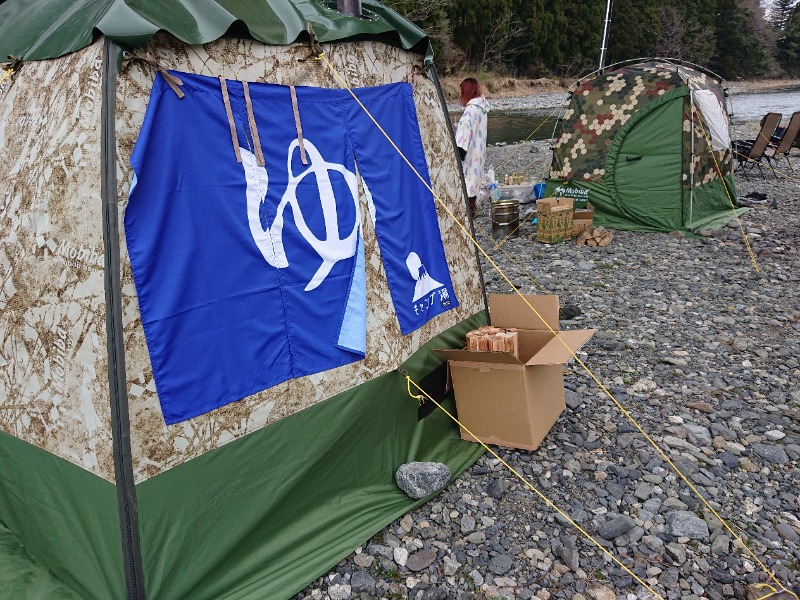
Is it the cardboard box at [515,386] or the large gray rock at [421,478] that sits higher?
the cardboard box at [515,386]

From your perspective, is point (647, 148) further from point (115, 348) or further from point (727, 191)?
point (115, 348)

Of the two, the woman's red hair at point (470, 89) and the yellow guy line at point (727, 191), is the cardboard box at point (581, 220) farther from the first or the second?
the woman's red hair at point (470, 89)

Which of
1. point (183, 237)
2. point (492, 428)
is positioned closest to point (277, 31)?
point (183, 237)

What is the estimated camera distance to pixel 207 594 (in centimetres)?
281

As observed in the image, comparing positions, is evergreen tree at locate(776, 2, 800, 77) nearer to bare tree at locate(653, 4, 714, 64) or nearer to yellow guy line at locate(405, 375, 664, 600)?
bare tree at locate(653, 4, 714, 64)

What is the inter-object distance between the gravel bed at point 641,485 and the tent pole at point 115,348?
839 millimetres

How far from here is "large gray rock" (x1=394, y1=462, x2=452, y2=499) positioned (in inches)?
144

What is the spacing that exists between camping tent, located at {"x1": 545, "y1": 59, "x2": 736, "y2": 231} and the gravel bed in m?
2.85

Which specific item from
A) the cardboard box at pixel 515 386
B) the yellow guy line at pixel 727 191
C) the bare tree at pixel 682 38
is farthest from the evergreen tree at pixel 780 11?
the cardboard box at pixel 515 386

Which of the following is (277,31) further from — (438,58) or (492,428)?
(438,58)

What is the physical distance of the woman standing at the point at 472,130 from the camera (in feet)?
29.6

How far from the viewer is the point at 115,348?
2.59 metres

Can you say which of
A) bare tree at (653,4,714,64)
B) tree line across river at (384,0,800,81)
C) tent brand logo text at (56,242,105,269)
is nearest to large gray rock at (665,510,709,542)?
tent brand logo text at (56,242,105,269)

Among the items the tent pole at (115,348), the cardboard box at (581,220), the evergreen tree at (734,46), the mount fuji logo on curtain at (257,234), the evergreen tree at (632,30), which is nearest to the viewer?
the tent pole at (115,348)
